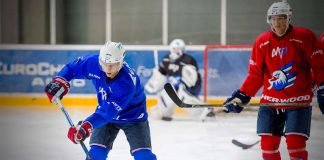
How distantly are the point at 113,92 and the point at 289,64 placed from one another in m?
0.92

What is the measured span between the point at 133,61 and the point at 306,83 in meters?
4.49

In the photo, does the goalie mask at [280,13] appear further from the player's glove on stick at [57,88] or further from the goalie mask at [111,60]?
the player's glove on stick at [57,88]

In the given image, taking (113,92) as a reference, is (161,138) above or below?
below

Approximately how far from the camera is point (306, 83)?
3.19 meters

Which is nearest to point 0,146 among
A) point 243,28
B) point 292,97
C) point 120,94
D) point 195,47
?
point 120,94

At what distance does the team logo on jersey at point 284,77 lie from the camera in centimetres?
313

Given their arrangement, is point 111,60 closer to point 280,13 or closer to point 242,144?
point 280,13

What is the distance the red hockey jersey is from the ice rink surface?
124 cm

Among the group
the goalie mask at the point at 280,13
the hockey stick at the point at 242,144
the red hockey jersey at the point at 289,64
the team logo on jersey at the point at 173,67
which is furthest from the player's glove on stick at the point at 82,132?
the team logo on jersey at the point at 173,67

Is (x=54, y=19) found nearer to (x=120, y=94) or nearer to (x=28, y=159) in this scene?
(x=28, y=159)

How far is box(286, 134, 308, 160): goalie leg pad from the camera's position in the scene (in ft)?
10.0

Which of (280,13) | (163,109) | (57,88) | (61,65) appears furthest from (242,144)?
(61,65)

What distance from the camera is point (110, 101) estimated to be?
2.90 metres

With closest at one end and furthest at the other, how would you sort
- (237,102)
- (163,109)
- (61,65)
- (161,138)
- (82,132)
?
(82,132) → (237,102) → (161,138) → (163,109) → (61,65)
